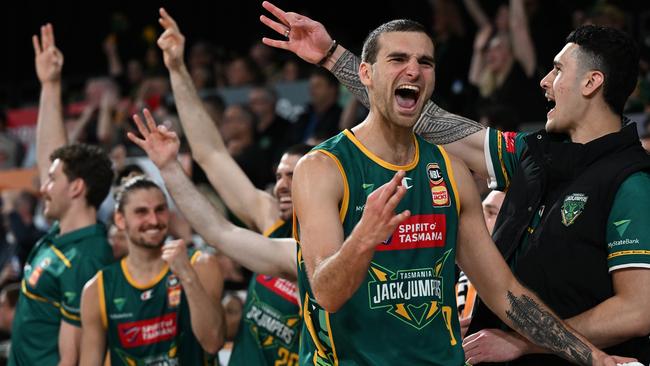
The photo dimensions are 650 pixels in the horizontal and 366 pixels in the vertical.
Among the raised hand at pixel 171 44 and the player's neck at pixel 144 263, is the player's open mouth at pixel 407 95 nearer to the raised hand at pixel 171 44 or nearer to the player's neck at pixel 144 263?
the raised hand at pixel 171 44

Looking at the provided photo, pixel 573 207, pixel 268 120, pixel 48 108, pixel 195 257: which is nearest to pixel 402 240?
pixel 573 207

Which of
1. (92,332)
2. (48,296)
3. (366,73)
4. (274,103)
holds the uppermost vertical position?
(274,103)

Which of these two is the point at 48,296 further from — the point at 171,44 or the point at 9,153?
the point at 9,153

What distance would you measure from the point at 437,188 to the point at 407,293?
0.39 meters

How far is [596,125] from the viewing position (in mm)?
4168

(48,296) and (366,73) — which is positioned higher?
(366,73)

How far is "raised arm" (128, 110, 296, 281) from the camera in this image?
196 inches

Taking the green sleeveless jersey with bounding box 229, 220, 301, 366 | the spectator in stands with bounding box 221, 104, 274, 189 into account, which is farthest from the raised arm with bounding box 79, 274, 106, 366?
the spectator in stands with bounding box 221, 104, 274, 189

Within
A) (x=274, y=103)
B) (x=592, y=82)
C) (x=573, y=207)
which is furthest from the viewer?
(x=274, y=103)

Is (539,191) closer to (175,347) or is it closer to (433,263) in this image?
(433,263)

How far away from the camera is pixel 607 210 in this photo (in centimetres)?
397

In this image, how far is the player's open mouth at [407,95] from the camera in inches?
144

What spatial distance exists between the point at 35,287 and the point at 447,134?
284 centimetres

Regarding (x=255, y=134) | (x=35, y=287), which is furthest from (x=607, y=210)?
(x=255, y=134)
